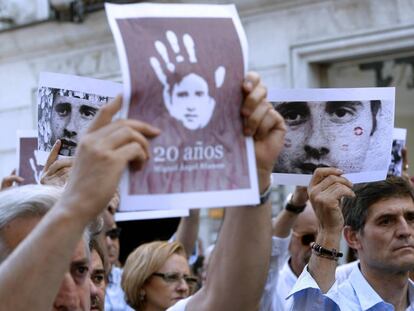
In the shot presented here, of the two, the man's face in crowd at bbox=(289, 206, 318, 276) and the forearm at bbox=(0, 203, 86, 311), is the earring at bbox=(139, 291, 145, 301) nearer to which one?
the man's face in crowd at bbox=(289, 206, 318, 276)

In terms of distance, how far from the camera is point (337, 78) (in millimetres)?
10164

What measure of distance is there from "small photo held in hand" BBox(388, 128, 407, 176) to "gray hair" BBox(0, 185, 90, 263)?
9.07 ft

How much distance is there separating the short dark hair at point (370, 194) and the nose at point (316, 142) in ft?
2.26

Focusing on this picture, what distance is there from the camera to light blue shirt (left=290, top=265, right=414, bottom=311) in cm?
386

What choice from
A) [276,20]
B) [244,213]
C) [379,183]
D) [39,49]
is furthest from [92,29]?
[244,213]

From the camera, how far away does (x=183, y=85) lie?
7.84 ft

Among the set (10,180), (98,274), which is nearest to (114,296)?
(10,180)

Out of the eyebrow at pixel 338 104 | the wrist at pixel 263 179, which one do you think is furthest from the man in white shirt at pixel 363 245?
the wrist at pixel 263 179

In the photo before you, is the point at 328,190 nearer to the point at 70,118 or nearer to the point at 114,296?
the point at 70,118

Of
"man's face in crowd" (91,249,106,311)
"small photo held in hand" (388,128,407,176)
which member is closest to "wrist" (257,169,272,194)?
"man's face in crowd" (91,249,106,311)

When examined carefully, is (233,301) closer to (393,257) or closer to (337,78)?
(393,257)

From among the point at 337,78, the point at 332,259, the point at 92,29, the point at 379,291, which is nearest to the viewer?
the point at 332,259

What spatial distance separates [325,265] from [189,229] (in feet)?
9.00

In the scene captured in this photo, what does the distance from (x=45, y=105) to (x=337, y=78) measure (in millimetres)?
6462
